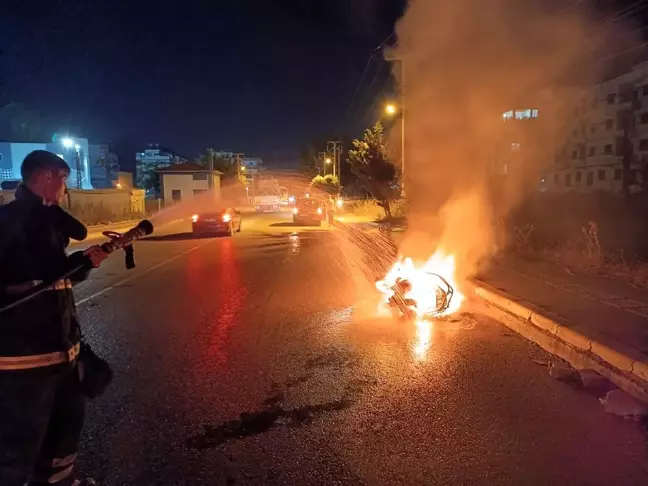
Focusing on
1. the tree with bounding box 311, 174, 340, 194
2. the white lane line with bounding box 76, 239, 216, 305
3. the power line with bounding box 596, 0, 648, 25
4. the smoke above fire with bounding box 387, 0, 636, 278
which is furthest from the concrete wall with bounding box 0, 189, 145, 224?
the power line with bounding box 596, 0, 648, 25

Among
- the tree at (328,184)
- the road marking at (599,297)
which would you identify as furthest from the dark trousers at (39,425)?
the tree at (328,184)

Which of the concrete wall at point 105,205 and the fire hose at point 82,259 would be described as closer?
the fire hose at point 82,259

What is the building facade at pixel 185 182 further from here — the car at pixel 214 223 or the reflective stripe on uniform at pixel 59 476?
the reflective stripe on uniform at pixel 59 476

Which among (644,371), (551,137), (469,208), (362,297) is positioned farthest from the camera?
(551,137)

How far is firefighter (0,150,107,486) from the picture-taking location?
2.19 m

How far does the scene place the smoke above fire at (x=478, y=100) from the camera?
640 centimetres

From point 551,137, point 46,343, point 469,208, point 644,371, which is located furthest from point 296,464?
point 551,137

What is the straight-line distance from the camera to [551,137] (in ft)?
29.9

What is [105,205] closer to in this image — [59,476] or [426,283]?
[426,283]

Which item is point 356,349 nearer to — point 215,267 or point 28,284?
point 28,284

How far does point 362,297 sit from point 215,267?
4.39 metres

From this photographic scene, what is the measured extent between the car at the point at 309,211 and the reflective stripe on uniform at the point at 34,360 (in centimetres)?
2297

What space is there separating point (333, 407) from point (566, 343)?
2.44m

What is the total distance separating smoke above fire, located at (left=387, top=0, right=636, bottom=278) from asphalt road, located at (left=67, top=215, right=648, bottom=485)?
2.49 m
